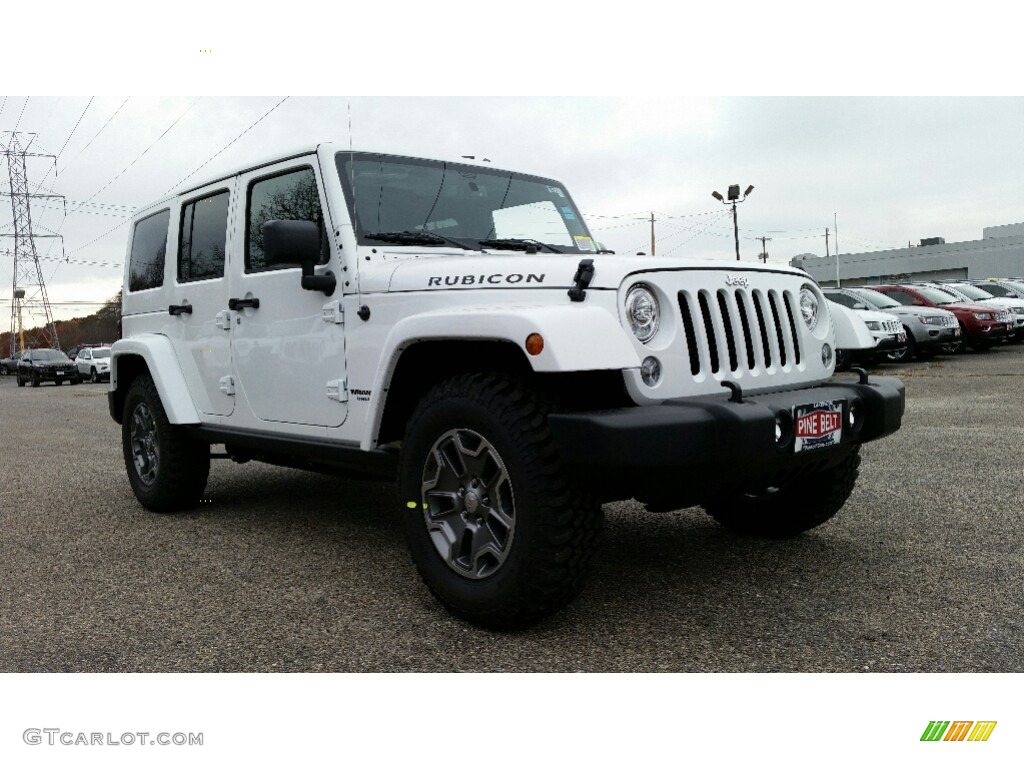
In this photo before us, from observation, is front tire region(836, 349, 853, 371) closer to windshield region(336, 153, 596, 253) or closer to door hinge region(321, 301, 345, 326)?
windshield region(336, 153, 596, 253)

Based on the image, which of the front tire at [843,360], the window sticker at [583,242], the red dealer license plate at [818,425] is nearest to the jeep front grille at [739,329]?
the red dealer license plate at [818,425]

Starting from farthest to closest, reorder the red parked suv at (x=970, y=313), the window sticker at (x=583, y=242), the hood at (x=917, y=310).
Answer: the red parked suv at (x=970, y=313) → the hood at (x=917, y=310) → the window sticker at (x=583, y=242)

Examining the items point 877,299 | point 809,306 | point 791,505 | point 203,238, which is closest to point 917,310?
point 877,299

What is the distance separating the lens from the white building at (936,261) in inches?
2345

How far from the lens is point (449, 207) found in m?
4.45

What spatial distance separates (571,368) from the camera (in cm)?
291

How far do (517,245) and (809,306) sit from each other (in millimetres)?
1366

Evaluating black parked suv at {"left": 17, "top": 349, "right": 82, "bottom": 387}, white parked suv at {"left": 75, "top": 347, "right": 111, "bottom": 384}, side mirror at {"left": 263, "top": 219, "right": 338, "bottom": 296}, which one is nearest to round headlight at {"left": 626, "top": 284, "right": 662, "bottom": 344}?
→ side mirror at {"left": 263, "top": 219, "right": 338, "bottom": 296}

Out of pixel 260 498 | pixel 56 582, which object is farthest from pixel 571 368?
pixel 260 498

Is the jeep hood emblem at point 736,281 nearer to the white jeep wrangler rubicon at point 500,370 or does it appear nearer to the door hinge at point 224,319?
the white jeep wrangler rubicon at point 500,370

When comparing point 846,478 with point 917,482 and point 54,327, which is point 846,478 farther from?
point 54,327

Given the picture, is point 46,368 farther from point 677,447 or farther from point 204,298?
point 677,447

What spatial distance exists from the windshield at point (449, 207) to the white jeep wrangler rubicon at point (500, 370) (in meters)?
0.01

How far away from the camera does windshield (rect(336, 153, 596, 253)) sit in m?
4.21
